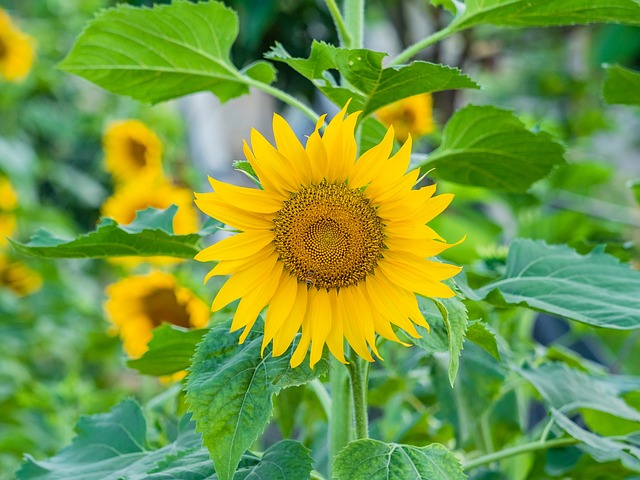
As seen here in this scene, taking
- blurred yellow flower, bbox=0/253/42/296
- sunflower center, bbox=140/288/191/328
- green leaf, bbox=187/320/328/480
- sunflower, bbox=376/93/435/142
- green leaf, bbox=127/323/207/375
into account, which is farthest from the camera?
blurred yellow flower, bbox=0/253/42/296

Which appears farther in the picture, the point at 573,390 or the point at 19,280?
the point at 19,280

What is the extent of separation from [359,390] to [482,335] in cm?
7

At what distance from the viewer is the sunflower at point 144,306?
78 cm

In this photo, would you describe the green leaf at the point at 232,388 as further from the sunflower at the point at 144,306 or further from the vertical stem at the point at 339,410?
the sunflower at the point at 144,306

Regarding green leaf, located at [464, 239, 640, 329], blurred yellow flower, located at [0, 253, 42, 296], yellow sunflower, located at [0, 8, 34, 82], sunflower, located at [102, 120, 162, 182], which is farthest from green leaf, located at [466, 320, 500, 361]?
yellow sunflower, located at [0, 8, 34, 82]

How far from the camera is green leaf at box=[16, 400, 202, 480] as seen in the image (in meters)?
0.39

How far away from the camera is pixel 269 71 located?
17.9 inches

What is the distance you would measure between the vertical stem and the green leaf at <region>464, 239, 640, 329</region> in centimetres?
8

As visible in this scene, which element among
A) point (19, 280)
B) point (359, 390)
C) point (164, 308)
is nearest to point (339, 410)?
point (359, 390)

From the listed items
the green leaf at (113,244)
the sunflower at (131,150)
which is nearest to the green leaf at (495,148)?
the green leaf at (113,244)

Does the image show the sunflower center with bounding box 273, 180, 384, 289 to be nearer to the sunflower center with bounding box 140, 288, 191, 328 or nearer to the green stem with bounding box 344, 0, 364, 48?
the green stem with bounding box 344, 0, 364, 48

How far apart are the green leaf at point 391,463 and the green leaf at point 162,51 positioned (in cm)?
22

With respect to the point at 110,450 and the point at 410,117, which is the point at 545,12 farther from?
the point at 410,117

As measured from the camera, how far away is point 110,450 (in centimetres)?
43
